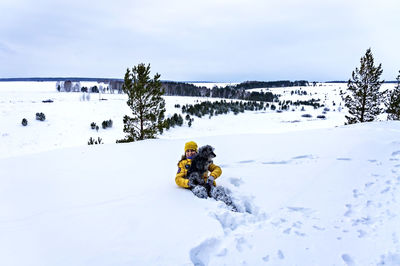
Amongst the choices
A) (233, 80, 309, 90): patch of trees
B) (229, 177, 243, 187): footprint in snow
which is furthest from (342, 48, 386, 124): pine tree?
(233, 80, 309, 90): patch of trees

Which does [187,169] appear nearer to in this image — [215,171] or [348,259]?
[215,171]

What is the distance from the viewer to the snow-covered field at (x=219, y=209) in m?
2.82

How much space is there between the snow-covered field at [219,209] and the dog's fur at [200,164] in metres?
0.41

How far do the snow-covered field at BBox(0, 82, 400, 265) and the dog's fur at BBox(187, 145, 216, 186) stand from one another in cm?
41

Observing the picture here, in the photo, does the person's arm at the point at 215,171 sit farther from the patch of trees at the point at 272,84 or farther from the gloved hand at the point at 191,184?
the patch of trees at the point at 272,84

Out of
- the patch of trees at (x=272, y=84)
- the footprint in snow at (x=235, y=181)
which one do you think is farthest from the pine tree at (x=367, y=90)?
the patch of trees at (x=272, y=84)

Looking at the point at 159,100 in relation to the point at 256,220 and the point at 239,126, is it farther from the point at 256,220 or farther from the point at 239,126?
the point at 239,126

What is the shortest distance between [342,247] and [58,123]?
93.3 ft

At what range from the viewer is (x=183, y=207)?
3898mm

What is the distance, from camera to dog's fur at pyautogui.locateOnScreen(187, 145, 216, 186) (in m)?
4.56

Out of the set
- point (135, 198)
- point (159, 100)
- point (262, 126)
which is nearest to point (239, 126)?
point (262, 126)

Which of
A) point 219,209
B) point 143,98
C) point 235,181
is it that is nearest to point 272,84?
point 143,98

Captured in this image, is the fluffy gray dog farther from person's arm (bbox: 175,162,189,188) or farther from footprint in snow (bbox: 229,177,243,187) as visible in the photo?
footprint in snow (bbox: 229,177,243,187)

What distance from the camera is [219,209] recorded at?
3836mm
